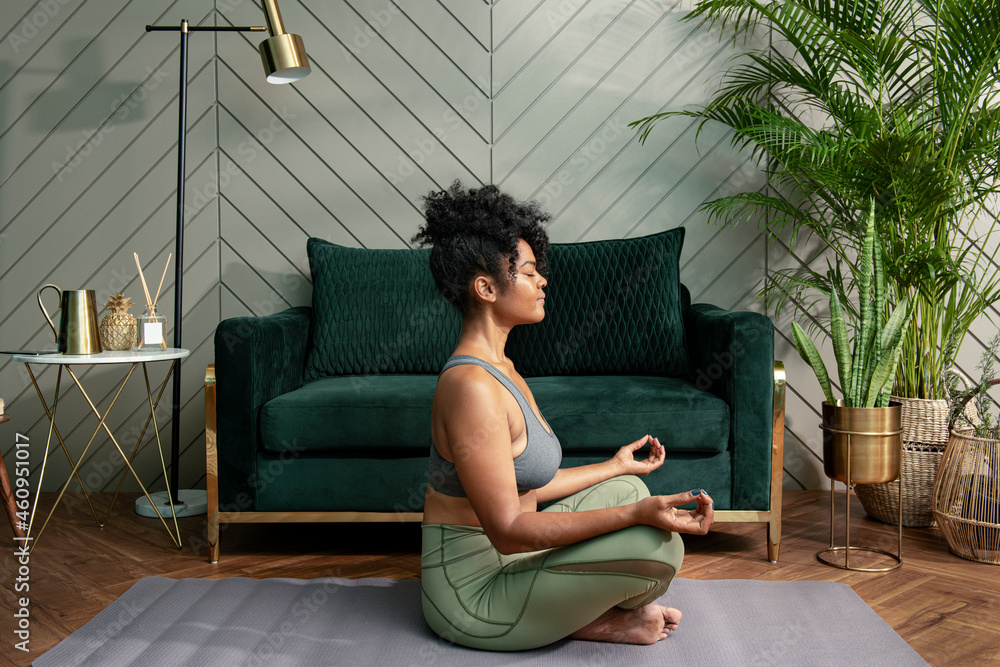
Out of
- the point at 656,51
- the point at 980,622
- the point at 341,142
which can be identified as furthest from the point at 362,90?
the point at 980,622

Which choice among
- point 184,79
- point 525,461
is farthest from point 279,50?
point 525,461

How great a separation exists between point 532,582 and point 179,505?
1740mm

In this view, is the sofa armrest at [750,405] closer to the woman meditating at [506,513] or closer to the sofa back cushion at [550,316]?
the sofa back cushion at [550,316]

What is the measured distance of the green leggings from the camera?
1303 mm

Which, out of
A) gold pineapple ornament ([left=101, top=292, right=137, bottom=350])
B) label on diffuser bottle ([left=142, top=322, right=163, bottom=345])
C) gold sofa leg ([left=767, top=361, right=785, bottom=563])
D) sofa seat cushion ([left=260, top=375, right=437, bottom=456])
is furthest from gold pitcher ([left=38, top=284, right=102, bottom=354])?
gold sofa leg ([left=767, top=361, right=785, bottom=563])

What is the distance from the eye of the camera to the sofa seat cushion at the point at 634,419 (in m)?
2.08

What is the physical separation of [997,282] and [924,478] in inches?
32.7

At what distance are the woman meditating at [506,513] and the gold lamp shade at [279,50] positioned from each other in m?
1.34

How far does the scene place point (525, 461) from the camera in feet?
4.71

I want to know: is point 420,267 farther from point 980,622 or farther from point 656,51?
point 980,622

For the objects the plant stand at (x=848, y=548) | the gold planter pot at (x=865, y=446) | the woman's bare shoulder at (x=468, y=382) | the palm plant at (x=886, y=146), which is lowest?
the plant stand at (x=848, y=548)

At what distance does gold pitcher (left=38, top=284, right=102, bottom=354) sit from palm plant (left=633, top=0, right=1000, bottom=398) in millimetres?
2105

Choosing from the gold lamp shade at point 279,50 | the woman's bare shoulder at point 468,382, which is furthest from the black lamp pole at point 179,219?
the woman's bare shoulder at point 468,382

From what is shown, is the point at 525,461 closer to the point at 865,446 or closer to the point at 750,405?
the point at 750,405
